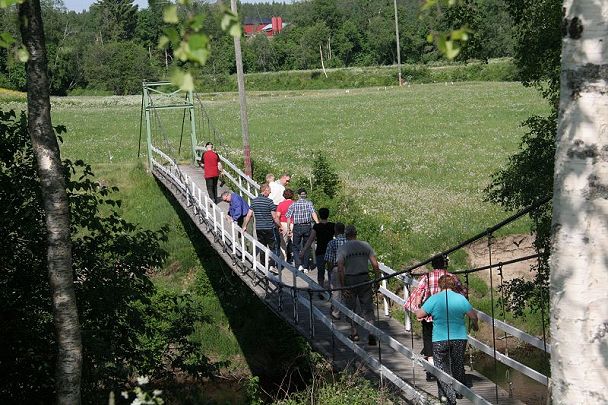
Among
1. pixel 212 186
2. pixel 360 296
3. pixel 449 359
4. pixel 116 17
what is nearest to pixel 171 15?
pixel 449 359

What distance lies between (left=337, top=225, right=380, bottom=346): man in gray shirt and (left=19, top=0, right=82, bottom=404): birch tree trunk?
157 inches

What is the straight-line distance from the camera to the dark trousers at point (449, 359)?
8.94m

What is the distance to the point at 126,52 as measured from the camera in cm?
8850

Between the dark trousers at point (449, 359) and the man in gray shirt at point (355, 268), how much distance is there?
8.59 ft

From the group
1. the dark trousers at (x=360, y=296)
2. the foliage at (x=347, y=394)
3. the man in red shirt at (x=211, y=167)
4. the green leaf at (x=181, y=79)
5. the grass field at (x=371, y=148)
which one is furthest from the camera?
the grass field at (x=371, y=148)

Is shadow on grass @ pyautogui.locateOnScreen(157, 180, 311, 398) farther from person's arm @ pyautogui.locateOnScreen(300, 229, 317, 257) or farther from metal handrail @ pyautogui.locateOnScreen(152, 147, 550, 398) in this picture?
person's arm @ pyautogui.locateOnScreen(300, 229, 317, 257)

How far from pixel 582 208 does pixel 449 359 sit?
5630 millimetres

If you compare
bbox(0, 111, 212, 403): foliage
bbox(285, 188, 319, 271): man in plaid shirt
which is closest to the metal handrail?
bbox(285, 188, 319, 271): man in plaid shirt

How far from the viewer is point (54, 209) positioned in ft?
27.4

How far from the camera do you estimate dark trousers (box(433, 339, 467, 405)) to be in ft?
29.3

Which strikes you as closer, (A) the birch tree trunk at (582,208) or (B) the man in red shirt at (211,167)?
(A) the birch tree trunk at (582,208)

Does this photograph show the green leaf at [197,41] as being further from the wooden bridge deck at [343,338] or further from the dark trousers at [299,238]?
the dark trousers at [299,238]

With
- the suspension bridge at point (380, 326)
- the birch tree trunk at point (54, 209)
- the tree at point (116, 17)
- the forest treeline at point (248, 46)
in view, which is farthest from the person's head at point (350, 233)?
the tree at point (116, 17)

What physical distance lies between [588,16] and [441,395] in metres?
6.26
